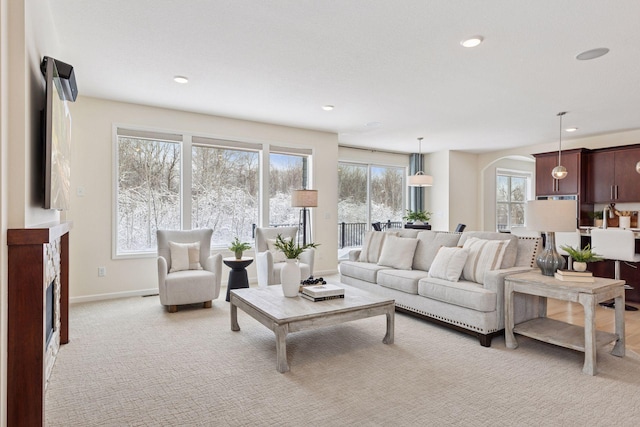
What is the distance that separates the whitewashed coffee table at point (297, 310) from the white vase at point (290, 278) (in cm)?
7

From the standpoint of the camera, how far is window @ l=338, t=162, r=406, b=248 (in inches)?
309

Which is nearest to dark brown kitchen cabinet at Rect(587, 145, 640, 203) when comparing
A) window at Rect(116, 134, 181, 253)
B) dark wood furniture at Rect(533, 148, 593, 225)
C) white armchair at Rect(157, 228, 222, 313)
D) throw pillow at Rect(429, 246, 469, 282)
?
dark wood furniture at Rect(533, 148, 593, 225)

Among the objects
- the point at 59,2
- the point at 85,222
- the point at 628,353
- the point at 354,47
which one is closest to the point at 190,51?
the point at 59,2

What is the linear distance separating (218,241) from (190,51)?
3032mm

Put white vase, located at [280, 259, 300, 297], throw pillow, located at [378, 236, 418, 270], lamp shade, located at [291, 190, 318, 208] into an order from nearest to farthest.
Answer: white vase, located at [280, 259, 300, 297] → throw pillow, located at [378, 236, 418, 270] → lamp shade, located at [291, 190, 318, 208]

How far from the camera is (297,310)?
2.80m

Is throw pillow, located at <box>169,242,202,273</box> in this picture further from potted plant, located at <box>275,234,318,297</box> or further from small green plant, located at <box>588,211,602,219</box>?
small green plant, located at <box>588,211,602,219</box>

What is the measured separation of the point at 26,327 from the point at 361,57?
315 centimetres

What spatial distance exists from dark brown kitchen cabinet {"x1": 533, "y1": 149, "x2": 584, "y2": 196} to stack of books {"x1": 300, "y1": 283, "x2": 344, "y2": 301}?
18.6 ft

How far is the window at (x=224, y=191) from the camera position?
545 cm

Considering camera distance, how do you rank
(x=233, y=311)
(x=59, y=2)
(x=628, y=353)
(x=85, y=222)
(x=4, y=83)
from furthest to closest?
(x=85, y=222) → (x=233, y=311) → (x=628, y=353) → (x=59, y=2) → (x=4, y=83)

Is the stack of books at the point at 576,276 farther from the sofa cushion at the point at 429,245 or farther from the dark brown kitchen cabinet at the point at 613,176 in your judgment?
the dark brown kitchen cabinet at the point at 613,176

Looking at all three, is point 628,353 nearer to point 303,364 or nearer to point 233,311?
Answer: point 303,364

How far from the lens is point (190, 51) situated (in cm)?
327
